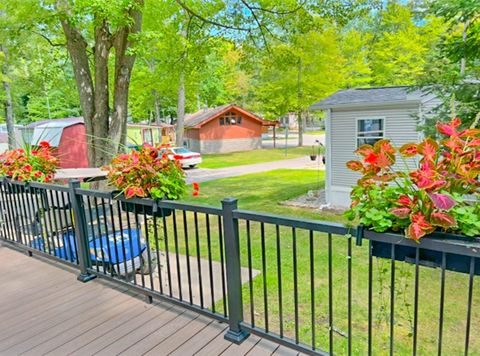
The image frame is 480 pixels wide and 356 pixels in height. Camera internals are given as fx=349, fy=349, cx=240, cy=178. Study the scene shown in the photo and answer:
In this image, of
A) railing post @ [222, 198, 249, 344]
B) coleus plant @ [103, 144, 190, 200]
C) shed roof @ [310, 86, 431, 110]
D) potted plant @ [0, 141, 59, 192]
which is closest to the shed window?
shed roof @ [310, 86, 431, 110]

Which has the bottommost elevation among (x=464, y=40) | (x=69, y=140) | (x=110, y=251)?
(x=110, y=251)

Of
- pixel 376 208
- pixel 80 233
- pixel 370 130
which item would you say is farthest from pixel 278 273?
pixel 370 130

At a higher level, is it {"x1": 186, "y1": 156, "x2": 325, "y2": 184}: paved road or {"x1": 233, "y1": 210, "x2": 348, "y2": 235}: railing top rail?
{"x1": 233, "y1": 210, "x2": 348, "y2": 235}: railing top rail

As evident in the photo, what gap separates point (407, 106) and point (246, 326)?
7.10m

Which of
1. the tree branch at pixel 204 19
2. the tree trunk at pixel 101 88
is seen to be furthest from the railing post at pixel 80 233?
the tree branch at pixel 204 19

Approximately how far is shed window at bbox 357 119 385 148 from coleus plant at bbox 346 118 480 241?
704 centimetres

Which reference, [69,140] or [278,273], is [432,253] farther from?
[69,140]

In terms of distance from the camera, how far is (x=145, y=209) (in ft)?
8.72

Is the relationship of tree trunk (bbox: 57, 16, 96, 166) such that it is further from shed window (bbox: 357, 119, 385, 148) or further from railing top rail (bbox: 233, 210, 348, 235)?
shed window (bbox: 357, 119, 385, 148)

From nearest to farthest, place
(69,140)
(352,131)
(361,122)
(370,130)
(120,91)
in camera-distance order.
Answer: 1. (120,91)
2. (370,130)
3. (361,122)
4. (352,131)
5. (69,140)

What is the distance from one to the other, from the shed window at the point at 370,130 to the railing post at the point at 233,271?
22.8 ft

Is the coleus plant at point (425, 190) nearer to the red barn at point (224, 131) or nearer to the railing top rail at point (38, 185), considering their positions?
the railing top rail at point (38, 185)

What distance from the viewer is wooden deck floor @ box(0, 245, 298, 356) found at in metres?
2.18

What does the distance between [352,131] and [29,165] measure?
7133mm
